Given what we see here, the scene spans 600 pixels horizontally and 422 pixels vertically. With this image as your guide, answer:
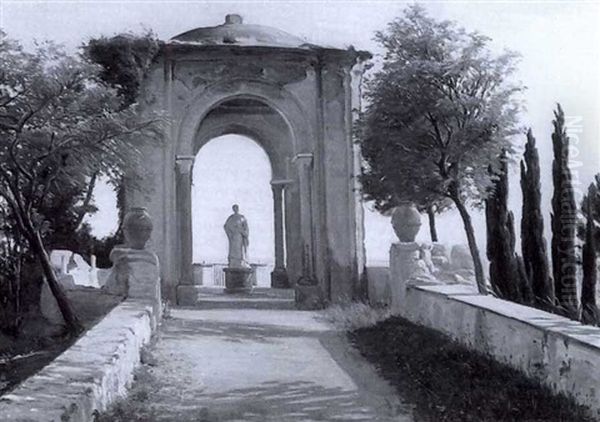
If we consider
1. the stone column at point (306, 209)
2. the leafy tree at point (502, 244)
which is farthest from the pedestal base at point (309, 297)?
the leafy tree at point (502, 244)

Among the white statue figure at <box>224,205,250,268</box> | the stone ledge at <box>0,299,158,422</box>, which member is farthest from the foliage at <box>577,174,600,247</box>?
the white statue figure at <box>224,205,250,268</box>

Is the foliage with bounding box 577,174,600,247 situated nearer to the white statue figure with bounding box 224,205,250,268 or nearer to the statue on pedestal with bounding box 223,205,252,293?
the statue on pedestal with bounding box 223,205,252,293

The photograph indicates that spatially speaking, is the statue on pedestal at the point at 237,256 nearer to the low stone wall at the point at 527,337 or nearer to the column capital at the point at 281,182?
the column capital at the point at 281,182

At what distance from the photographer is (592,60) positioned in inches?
260

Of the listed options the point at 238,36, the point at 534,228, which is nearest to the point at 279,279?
the point at 238,36

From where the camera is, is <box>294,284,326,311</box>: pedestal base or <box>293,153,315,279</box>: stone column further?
<box>293,153,315,279</box>: stone column

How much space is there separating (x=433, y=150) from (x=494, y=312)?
5.06 meters

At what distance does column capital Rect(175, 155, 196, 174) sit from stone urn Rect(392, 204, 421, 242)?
4.68 m

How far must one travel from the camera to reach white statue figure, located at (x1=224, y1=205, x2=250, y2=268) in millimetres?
17297

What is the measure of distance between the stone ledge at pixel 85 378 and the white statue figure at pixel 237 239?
372 inches

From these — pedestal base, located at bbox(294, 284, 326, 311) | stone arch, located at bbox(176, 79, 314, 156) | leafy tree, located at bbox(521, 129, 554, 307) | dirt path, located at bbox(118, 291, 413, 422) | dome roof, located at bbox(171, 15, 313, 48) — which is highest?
dome roof, located at bbox(171, 15, 313, 48)

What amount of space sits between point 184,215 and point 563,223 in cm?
712

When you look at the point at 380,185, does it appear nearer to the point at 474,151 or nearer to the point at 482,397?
the point at 474,151

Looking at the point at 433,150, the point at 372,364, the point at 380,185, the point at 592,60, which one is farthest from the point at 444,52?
the point at 372,364
